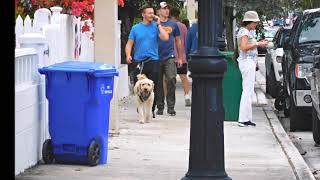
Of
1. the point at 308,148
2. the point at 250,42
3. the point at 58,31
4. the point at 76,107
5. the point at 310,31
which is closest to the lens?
the point at 76,107

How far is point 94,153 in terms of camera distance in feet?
28.4

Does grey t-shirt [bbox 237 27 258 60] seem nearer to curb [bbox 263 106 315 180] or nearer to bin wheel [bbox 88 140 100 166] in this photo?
curb [bbox 263 106 315 180]

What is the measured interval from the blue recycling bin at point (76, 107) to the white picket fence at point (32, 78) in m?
0.20

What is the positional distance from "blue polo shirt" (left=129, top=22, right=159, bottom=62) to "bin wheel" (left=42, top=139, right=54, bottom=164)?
479cm

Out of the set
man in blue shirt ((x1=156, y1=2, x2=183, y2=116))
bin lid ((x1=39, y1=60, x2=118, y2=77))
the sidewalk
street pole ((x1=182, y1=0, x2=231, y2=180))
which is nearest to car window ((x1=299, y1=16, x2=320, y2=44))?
the sidewalk

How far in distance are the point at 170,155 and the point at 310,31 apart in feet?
18.3

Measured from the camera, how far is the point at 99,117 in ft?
28.3

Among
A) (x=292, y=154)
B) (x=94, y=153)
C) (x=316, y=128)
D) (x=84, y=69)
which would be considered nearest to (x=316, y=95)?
(x=316, y=128)

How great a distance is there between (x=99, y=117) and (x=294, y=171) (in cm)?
238

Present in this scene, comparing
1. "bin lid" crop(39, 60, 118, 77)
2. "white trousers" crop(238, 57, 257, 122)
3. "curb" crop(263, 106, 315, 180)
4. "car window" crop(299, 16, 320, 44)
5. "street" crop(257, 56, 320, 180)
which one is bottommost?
"street" crop(257, 56, 320, 180)

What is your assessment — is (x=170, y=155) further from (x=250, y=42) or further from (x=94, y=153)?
(x=250, y=42)

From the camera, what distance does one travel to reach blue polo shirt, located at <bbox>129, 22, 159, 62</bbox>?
1330 centimetres
